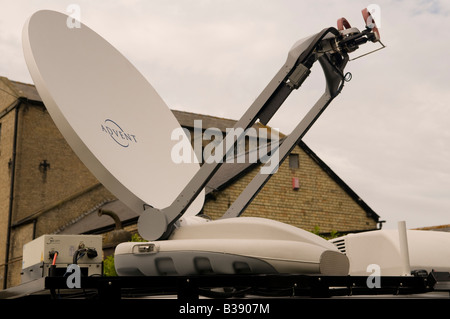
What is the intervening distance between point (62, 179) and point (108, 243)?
73.7ft

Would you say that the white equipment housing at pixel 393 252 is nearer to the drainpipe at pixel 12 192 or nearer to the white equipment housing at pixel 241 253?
the white equipment housing at pixel 241 253

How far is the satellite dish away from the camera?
19.0ft

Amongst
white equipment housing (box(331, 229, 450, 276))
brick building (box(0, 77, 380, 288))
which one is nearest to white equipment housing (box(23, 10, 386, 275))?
white equipment housing (box(331, 229, 450, 276))

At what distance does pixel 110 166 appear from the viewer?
19.6ft

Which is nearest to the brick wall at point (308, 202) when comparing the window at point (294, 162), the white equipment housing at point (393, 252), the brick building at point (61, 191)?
the brick building at point (61, 191)

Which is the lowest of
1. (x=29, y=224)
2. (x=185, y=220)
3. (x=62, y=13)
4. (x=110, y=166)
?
(x=185, y=220)

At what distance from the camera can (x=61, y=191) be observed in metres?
38.6

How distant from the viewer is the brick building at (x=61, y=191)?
102ft

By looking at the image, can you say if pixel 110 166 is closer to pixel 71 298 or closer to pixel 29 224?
pixel 71 298

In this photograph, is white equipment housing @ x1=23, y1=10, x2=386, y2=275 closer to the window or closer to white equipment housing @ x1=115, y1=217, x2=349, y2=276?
white equipment housing @ x1=115, y1=217, x2=349, y2=276

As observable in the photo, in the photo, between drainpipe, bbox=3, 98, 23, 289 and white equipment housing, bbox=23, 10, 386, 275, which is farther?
drainpipe, bbox=3, 98, 23, 289

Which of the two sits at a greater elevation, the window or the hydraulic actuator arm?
the window

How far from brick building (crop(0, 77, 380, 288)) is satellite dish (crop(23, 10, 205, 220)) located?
73.1 feet
